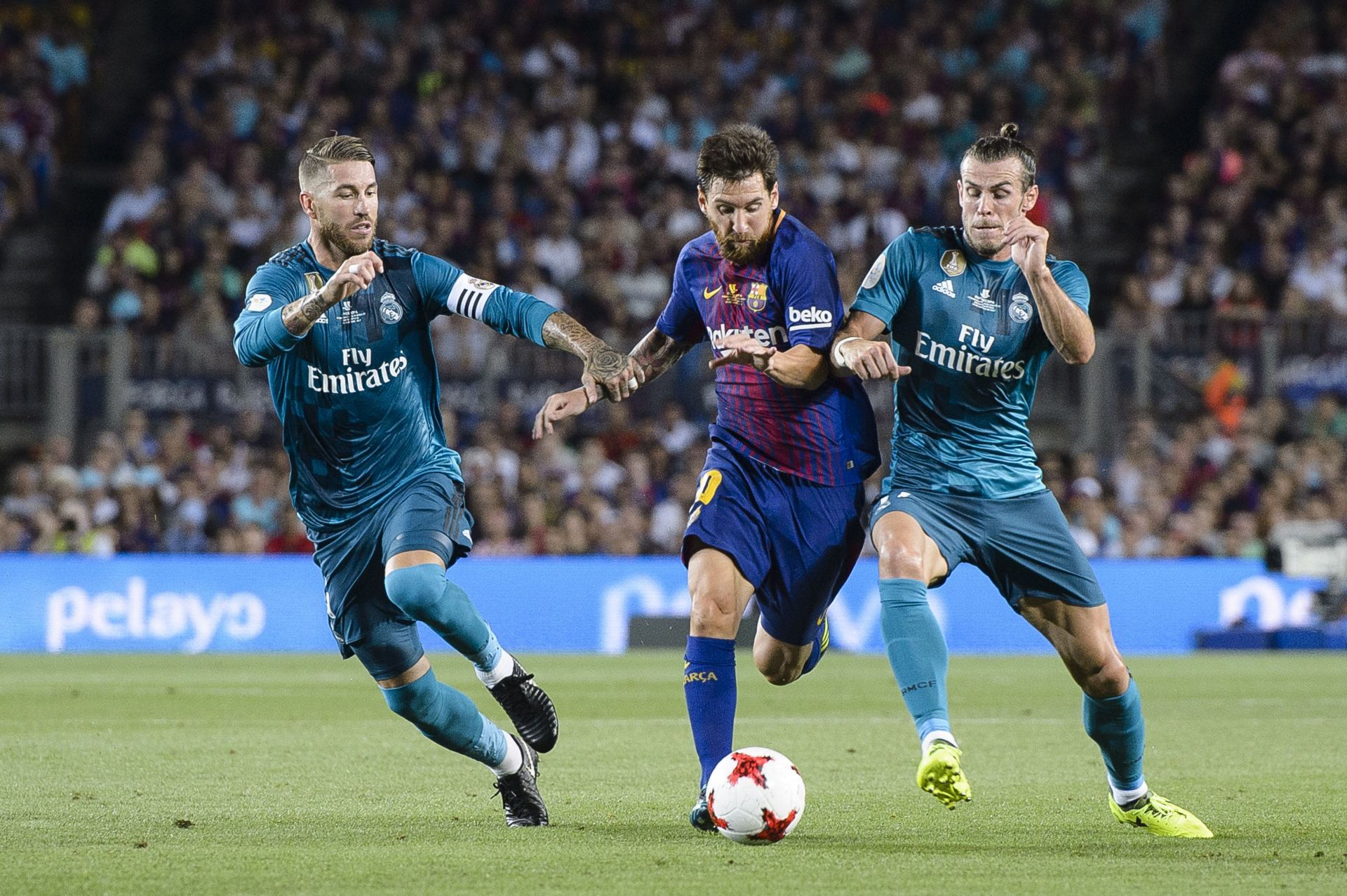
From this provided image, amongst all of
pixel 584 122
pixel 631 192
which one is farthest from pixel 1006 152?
pixel 584 122

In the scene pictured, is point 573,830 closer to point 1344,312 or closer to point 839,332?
point 839,332

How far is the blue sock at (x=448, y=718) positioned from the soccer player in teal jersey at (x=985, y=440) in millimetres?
1397

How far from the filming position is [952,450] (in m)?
6.48

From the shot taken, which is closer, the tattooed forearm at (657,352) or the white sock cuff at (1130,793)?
the white sock cuff at (1130,793)

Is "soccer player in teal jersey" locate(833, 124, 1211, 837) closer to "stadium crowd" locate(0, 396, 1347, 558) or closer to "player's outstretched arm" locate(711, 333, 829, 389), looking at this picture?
"player's outstretched arm" locate(711, 333, 829, 389)

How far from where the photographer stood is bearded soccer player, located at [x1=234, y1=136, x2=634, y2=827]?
645 cm

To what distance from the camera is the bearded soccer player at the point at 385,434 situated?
21.2 ft

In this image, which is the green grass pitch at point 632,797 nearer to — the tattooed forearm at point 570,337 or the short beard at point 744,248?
the tattooed forearm at point 570,337

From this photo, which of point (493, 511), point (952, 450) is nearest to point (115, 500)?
point (493, 511)

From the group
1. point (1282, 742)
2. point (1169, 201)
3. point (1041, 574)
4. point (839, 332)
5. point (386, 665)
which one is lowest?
point (1282, 742)

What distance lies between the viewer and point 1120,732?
630 centimetres

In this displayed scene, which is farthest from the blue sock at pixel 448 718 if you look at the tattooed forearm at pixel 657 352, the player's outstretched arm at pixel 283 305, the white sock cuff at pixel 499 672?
the tattooed forearm at pixel 657 352

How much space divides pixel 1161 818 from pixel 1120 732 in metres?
0.30

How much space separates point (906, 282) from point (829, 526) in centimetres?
87
